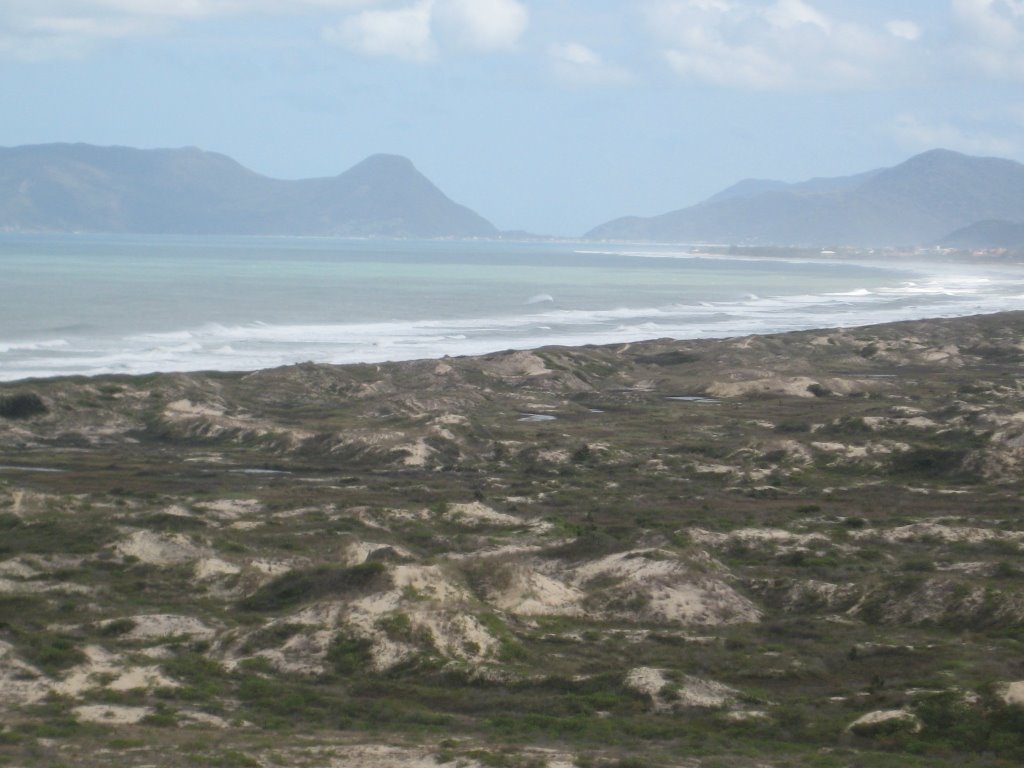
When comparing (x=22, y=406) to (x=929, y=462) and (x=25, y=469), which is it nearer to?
(x=25, y=469)

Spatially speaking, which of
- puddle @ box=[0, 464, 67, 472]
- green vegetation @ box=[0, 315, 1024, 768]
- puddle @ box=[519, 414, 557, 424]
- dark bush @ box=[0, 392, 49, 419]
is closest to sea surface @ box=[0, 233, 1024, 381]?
dark bush @ box=[0, 392, 49, 419]

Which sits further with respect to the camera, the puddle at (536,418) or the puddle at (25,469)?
the puddle at (536,418)

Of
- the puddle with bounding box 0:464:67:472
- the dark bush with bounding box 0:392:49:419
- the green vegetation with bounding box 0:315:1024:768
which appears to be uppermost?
the dark bush with bounding box 0:392:49:419

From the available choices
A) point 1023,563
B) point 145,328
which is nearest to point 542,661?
point 1023,563

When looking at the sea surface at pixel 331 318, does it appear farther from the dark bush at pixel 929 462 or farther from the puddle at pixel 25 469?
the dark bush at pixel 929 462

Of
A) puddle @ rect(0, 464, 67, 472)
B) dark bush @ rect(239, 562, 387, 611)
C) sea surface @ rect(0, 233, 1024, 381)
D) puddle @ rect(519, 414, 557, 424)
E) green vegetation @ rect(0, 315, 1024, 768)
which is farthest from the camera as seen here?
sea surface @ rect(0, 233, 1024, 381)

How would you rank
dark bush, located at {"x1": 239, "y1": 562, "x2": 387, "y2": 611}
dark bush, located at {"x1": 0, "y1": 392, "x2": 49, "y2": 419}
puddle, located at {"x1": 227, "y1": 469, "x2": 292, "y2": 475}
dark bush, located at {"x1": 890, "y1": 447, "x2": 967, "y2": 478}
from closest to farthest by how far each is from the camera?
dark bush, located at {"x1": 239, "y1": 562, "x2": 387, "y2": 611}
dark bush, located at {"x1": 890, "y1": 447, "x2": 967, "y2": 478}
puddle, located at {"x1": 227, "y1": 469, "x2": 292, "y2": 475}
dark bush, located at {"x1": 0, "y1": 392, "x2": 49, "y2": 419}

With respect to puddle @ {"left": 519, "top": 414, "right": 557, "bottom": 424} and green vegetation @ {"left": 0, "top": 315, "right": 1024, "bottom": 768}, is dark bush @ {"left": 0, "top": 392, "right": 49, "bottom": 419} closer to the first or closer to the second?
green vegetation @ {"left": 0, "top": 315, "right": 1024, "bottom": 768}

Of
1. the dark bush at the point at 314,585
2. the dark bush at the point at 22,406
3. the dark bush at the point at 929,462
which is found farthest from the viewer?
the dark bush at the point at 22,406

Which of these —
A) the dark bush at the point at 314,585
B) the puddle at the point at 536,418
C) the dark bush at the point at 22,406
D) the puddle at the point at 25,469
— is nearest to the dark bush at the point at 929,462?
the puddle at the point at 536,418
